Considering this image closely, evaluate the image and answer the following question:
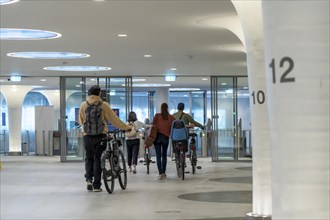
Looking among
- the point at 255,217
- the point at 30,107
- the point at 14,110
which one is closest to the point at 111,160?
the point at 255,217

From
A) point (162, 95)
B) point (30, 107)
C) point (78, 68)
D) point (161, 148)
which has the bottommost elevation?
point (161, 148)

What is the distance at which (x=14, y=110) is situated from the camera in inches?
1309

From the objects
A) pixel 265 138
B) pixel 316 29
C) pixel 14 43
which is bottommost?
pixel 265 138

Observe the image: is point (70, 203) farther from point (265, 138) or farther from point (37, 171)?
point (37, 171)

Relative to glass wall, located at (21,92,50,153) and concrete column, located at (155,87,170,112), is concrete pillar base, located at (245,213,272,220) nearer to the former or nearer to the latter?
concrete column, located at (155,87,170,112)

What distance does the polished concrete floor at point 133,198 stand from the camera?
30.6 ft

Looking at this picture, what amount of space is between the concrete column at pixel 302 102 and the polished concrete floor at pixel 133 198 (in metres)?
6.38

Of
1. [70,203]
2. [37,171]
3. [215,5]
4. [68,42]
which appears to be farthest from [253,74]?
[37,171]

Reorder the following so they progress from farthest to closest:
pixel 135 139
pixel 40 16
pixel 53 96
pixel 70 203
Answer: pixel 53 96 < pixel 135 139 < pixel 40 16 < pixel 70 203

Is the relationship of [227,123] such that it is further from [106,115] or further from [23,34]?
[106,115]

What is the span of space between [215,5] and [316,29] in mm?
8741

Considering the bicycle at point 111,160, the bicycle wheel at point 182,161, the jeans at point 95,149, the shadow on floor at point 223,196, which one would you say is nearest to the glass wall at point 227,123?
the bicycle wheel at point 182,161

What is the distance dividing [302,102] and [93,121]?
9664mm

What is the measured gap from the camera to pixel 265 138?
8430mm
